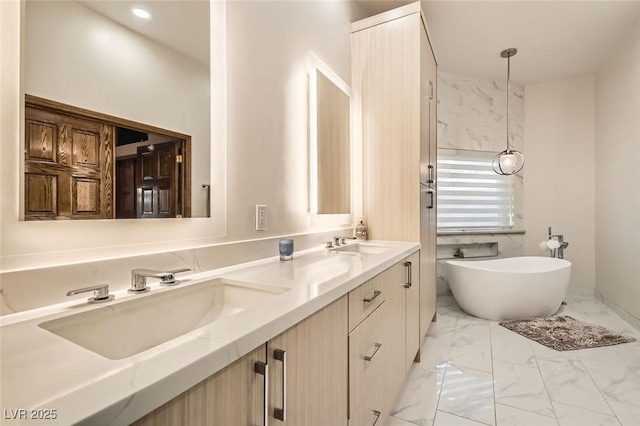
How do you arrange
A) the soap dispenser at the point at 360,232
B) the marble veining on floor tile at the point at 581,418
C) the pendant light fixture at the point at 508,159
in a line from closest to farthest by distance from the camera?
the marble veining on floor tile at the point at 581,418 < the soap dispenser at the point at 360,232 < the pendant light fixture at the point at 508,159

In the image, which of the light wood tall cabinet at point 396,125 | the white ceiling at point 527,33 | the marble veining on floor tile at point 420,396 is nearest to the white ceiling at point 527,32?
the white ceiling at point 527,33

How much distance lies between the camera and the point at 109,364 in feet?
1.45

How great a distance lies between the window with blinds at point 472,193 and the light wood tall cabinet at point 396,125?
4.45 ft

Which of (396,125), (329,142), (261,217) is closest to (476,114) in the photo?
(396,125)

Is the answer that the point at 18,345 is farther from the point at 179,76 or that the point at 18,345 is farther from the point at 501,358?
the point at 501,358

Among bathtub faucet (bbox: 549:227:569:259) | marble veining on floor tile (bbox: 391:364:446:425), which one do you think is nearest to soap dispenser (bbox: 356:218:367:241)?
marble veining on floor tile (bbox: 391:364:446:425)

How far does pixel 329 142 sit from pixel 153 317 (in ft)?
5.06

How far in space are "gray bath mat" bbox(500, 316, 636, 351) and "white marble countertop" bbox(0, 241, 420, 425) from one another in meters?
2.53

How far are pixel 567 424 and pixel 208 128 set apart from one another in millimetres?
2122

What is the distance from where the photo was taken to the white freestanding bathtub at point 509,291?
2820 mm

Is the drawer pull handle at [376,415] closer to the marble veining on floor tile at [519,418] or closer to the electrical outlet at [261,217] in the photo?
the marble veining on floor tile at [519,418]

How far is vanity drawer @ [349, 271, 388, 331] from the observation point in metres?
1.02

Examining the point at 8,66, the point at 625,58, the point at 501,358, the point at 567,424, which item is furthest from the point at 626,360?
the point at 8,66

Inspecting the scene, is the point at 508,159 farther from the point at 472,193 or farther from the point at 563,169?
the point at 563,169
